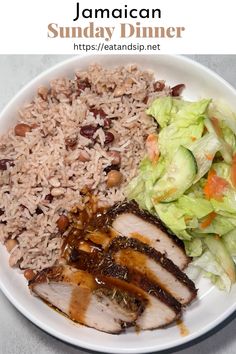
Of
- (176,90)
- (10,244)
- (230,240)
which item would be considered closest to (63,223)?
(10,244)

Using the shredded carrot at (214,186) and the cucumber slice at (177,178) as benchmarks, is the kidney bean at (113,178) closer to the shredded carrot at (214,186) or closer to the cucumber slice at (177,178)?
the cucumber slice at (177,178)

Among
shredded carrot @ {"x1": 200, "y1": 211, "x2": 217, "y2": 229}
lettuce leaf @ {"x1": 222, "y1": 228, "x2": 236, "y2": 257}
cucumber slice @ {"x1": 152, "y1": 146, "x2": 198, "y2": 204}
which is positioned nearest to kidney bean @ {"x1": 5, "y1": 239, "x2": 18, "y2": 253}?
cucumber slice @ {"x1": 152, "y1": 146, "x2": 198, "y2": 204}

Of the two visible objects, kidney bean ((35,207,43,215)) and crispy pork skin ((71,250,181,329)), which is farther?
kidney bean ((35,207,43,215))

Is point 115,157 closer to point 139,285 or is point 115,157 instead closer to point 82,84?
point 82,84

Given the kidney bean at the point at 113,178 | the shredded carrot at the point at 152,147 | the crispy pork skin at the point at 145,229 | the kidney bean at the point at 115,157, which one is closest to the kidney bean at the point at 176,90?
the shredded carrot at the point at 152,147

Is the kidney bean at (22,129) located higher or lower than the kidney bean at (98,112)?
lower

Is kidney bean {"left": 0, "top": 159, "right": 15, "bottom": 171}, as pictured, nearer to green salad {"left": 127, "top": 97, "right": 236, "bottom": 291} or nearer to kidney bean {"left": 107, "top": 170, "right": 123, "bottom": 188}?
kidney bean {"left": 107, "top": 170, "right": 123, "bottom": 188}

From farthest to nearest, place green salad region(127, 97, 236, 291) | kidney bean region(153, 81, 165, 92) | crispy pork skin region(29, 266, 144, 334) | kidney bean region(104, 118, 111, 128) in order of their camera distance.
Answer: kidney bean region(153, 81, 165, 92) < kidney bean region(104, 118, 111, 128) < green salad region(127, 97, 236, 291) < crispy pork skin region(29, 266, 144, 334)
